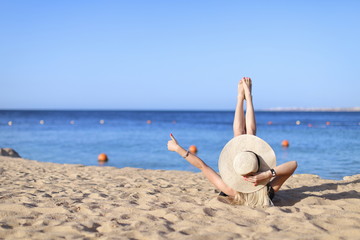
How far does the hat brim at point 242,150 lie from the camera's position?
13.9 ft

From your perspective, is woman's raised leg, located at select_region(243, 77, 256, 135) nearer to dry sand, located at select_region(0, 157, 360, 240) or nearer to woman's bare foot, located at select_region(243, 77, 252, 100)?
woman's bare foot, located at select_region(243, 77, 252, 100)

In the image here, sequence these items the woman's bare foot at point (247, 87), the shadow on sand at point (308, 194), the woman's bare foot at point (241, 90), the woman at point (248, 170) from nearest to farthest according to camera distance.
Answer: the woman at point (248, 170)
the shadow on sand at point (308, 194)
the woman's bare foot at point (247, 87)
the woman's bare foot at point (241, 90)

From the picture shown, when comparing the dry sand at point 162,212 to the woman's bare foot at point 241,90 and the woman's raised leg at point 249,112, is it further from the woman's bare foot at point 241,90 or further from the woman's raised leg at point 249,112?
the woman's bare foot at point 241,90

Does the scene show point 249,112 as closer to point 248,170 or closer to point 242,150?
point 242,150

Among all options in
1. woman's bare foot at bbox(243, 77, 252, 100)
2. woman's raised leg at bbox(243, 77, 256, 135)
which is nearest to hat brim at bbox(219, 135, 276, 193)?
woman's raised leg at bbox(243, 77, 256, 135)

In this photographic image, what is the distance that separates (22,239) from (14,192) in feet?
6.93

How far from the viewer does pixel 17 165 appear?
27.2 ft

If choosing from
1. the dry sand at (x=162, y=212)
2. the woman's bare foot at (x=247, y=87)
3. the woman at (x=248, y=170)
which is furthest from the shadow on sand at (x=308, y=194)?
the woman's bare foot at (x=247, y=87)

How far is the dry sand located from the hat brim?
0.99 ft

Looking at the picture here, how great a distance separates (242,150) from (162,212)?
4.06ft

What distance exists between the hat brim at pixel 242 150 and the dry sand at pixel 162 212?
0.99 feet

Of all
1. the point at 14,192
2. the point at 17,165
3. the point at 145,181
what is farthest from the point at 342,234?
the point at 17,165

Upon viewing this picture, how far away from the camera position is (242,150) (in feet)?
14.0

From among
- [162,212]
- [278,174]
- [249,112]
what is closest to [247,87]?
[249,112]
